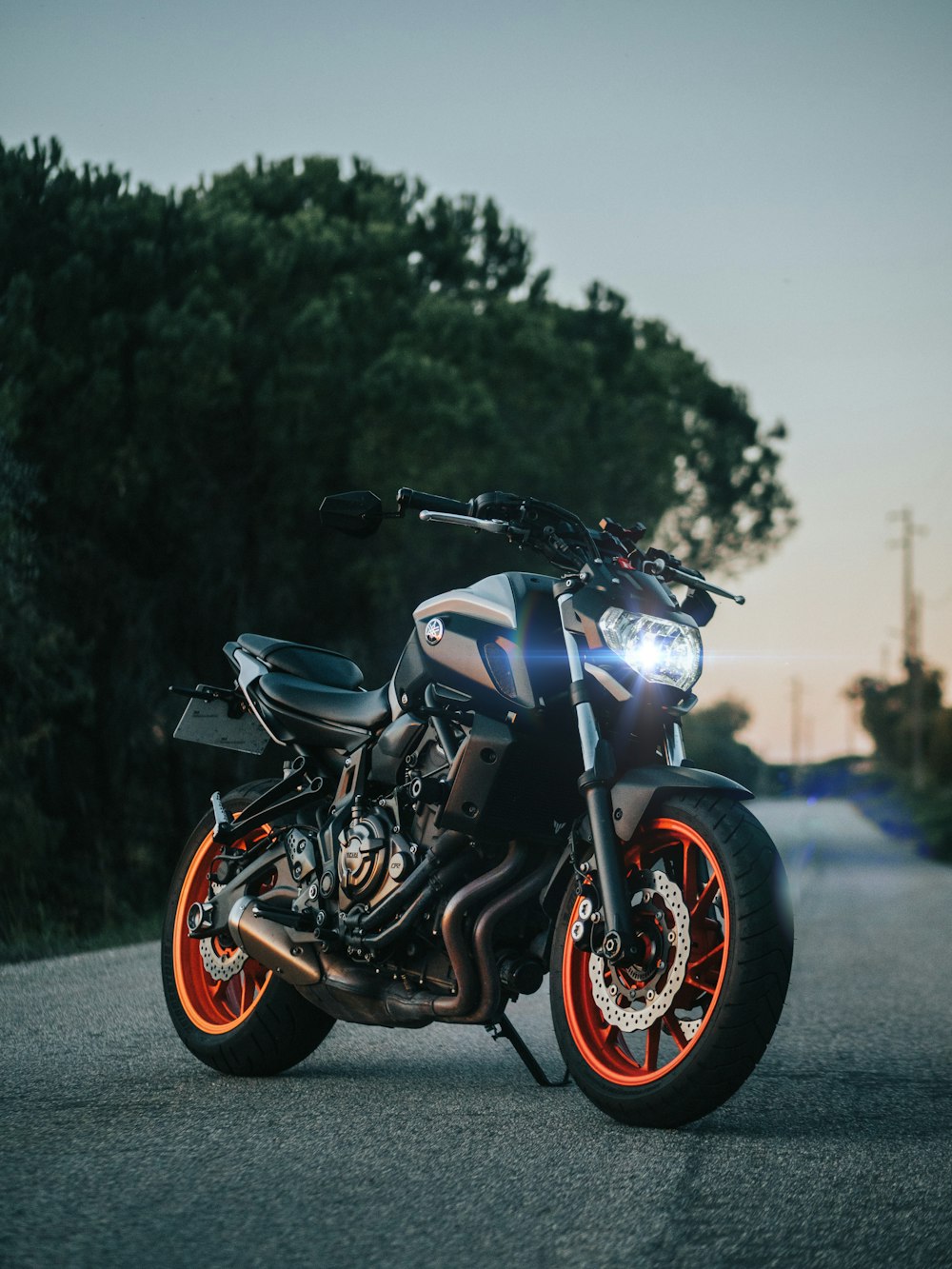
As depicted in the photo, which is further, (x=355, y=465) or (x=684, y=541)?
(x=684, y=541)

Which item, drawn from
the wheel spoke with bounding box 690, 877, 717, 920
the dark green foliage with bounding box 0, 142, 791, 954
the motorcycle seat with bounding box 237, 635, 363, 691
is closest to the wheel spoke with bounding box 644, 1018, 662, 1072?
the wheel spoke with bounding box 690, 877, 717, 920

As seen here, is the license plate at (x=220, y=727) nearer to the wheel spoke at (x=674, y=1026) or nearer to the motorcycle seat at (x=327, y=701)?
the motorcycle seat at (x=327, y=701)

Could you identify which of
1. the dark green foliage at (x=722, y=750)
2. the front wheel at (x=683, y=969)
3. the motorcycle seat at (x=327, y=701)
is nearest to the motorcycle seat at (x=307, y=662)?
the motorcycle seat at (x=327, y=701)

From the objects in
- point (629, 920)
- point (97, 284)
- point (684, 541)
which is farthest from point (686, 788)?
point (684, 541)

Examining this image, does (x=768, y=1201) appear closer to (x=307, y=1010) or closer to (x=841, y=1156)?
(x=841, y=1156)

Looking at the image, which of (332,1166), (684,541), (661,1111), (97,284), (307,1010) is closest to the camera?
(332,1166)

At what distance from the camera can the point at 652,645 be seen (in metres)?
4.16

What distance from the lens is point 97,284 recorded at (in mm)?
16203

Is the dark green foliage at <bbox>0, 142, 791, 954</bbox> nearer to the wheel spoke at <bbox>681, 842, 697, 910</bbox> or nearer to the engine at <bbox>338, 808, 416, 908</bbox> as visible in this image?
the engine at <bbox>338, 808, 416, 908</bbox>

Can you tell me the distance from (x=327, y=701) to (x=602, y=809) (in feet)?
4.65

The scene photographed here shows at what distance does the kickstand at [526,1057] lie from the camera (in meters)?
4.38

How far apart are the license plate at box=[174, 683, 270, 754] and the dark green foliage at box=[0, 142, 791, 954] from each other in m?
6.81

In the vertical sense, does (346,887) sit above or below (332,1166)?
above

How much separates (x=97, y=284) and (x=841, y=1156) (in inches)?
568
